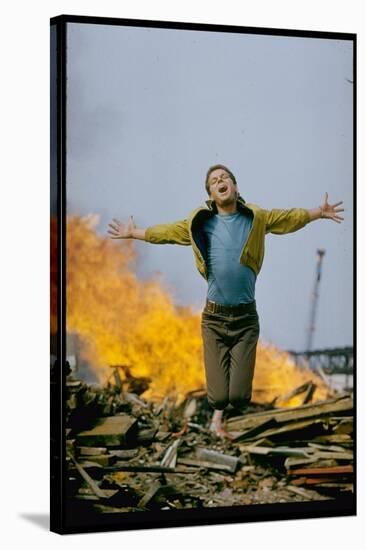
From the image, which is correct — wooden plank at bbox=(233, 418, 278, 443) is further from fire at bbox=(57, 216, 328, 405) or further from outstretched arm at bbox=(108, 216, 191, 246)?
outstretched arm at bbox=(108, 216, 191, 246)

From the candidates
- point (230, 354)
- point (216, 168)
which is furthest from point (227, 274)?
point (216, 168)

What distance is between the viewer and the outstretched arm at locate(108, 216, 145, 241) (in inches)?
406

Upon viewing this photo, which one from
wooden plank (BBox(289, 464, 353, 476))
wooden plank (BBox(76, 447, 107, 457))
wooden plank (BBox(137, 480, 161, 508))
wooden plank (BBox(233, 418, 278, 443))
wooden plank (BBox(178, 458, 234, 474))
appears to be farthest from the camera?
wooden plank (BBox(289, 464, 353, 476))

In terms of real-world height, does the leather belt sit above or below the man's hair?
below

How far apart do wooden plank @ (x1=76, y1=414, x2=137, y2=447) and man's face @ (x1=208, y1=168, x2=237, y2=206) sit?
1273mm

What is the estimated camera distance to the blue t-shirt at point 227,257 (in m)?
10.6

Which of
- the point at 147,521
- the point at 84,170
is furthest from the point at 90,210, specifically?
the point at 147,521

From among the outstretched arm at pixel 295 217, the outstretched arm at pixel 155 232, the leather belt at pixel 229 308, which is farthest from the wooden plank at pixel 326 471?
the outstretched arm at pixel 155 232

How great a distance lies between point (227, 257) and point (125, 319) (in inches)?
26.9

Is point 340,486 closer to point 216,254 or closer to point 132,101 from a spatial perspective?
point 216,254

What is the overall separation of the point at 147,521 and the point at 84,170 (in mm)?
1900

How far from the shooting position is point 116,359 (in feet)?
33.9

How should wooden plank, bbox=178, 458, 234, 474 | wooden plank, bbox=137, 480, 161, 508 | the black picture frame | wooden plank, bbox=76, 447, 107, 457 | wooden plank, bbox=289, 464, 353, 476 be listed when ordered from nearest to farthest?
the black picture frame
wooden plank, bbox=76, 447, 107, 457
wooden plank, bbox=137, 480, 161, 508
wooden plank, bbox=178, 458, 234, 474
wooden plank, bbox=289, 464, 353, 476

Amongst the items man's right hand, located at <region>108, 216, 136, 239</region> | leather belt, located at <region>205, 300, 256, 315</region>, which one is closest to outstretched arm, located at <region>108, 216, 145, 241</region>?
man's right hand, located at <region>108, 216, 136, 239</region>
